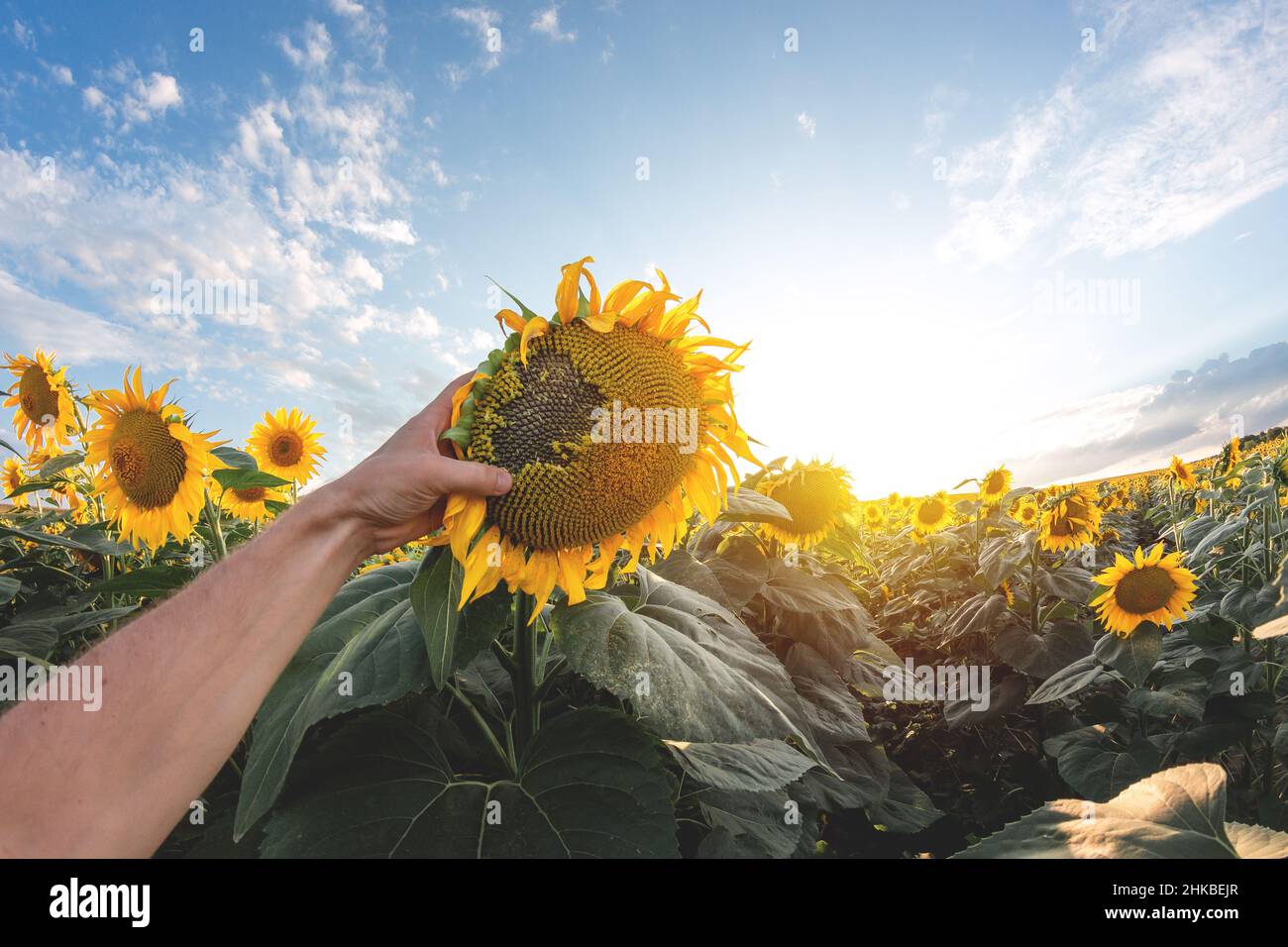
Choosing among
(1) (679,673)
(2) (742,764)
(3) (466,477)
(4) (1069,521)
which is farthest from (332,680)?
(4) (1069,521)

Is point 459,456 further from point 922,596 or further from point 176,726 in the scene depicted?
point 922,596

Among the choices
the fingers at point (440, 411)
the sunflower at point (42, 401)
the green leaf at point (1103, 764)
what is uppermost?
the sunflower at point (42, 401)

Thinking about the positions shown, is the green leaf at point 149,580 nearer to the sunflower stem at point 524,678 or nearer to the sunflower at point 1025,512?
the sunflower stem at point 524,678

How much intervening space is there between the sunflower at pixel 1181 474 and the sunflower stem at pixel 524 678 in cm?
1069

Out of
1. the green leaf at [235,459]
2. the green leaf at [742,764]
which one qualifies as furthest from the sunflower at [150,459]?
the green leaf at [742,764]

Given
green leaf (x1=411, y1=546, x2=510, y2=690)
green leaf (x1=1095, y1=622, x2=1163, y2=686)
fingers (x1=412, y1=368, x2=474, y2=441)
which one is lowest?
green leaf (x1=1095, y1=622, x2=1163, y2=686)

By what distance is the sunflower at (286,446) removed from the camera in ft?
18.7

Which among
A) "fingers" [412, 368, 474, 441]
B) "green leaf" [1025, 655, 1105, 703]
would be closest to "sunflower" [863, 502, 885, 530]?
"green leaf" [1025, 655, 1105, 703]

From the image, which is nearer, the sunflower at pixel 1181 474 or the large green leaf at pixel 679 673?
the large green leaf at pixel 679 673

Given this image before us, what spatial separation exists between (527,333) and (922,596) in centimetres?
749

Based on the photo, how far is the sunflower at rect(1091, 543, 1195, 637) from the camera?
4316 millimetres

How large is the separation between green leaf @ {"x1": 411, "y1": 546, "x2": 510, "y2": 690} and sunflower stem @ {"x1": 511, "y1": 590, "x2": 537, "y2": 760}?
192 millimetres

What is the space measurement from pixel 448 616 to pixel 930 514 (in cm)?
857

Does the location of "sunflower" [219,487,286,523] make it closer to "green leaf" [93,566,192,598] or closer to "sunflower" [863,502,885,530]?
Answer: "green leaf" [93,566,192,598]
